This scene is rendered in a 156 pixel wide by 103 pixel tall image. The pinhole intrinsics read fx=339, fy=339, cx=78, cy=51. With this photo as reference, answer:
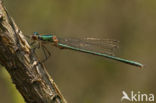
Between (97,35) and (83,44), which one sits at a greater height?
(83,44)

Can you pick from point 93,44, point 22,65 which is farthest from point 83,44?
point 22,65

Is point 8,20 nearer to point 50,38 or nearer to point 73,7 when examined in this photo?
point 50,38

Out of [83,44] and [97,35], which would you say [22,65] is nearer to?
[83,44]

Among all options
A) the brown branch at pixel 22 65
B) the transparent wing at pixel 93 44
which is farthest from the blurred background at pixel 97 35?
the brown branch at pixel 22 65

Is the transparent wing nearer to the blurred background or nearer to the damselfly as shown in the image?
the damselfly

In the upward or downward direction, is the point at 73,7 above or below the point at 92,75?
above

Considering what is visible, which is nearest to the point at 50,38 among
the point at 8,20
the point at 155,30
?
the point at 8,20

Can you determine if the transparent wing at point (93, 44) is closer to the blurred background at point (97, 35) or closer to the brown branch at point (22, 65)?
the brown branch at point (22, 65)
